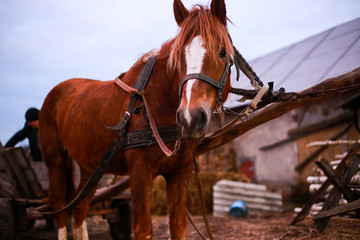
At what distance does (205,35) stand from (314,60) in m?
8.82

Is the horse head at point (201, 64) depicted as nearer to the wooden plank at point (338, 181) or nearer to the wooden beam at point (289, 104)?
the wooden beam at point (289, 104)

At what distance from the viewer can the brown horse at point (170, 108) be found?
1.86 m

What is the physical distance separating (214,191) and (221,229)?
245 centimetres

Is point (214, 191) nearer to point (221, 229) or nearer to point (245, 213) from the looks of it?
point (245, 213)

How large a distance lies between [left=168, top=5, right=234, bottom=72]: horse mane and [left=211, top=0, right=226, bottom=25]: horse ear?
0.18ft

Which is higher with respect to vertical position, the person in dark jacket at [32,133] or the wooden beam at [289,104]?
the person in dark jacket at [32,133]

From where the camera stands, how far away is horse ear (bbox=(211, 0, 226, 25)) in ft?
7.00

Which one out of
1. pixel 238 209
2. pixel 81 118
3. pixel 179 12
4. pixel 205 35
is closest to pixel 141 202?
pixel 81 118

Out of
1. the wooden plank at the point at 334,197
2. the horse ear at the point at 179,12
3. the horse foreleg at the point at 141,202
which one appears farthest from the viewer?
the wooden plank at the point at 334,197

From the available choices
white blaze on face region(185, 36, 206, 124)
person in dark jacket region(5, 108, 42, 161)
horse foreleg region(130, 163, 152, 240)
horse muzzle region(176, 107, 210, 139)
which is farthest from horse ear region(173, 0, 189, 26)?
person in dark jacket region(5, 108, 42, 161)

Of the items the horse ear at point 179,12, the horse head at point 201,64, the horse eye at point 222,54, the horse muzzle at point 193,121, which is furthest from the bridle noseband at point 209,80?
the horse ear at point 179,12

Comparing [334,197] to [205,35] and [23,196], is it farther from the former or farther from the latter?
[23,196]

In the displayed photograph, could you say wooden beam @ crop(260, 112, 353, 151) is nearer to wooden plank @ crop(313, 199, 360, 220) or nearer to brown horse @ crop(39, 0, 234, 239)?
wooden plank @ crop(313, 199, 360, 220)

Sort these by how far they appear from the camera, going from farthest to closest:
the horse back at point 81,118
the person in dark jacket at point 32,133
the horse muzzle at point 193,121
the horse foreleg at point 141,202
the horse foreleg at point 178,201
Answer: the person in dark jacket at point 32,133
the horse back at point 81,118
the horse foreleg at point 178,201
the horse foreleg at point 141,202
the horse muzzle at point 193,121
